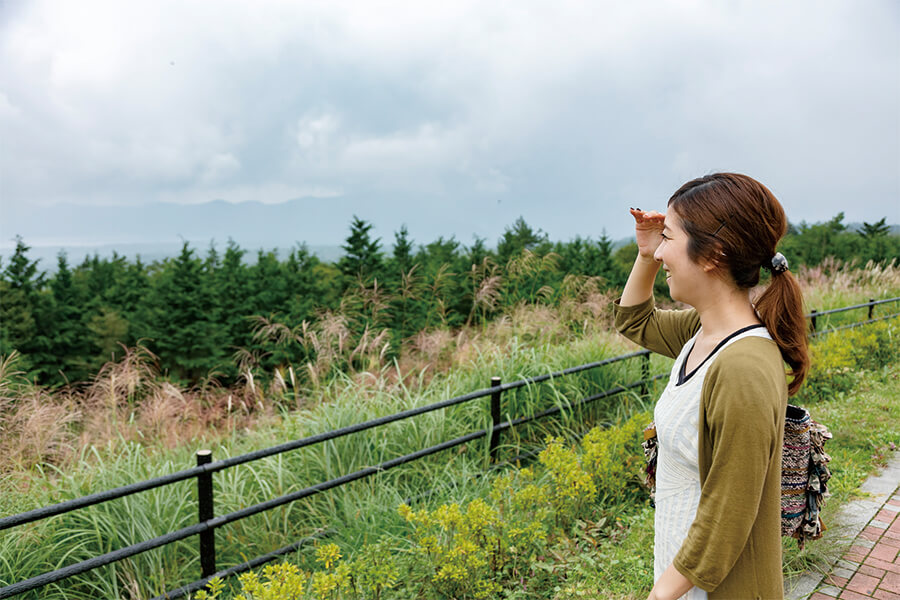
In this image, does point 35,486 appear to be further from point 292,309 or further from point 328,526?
point 292,309

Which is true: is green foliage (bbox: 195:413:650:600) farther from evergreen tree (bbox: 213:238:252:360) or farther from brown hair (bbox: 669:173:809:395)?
evergreen tree (bbox: 213:238:252:360)

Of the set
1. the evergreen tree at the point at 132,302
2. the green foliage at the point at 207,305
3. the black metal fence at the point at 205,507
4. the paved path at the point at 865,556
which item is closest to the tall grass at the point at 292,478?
the black metal fence at the point at 205,507

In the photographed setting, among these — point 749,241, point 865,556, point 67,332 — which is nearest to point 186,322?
point 67,332

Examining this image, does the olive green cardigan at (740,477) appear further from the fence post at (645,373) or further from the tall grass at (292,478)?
the fence post at (645,373)

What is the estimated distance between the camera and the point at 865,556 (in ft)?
11.5

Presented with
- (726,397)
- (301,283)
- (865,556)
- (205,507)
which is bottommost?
(865,556)

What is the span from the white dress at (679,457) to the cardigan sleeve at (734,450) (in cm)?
6

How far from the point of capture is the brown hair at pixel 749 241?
156 centimetres

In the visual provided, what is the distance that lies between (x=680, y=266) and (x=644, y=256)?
1.67ft

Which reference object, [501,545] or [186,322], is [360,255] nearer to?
[186,322]

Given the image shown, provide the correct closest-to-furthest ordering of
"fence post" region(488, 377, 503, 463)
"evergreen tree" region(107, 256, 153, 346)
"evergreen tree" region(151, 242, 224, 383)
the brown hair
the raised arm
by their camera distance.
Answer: the brown hair
the raised arm
"fence post" region(488, 377, 503, 463)
"evergreen tree" region(151, 242, 224, 383)
"evergreen tree" region(107, 256, 153, 346)

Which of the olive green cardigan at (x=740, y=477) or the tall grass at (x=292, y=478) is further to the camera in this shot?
the tall grass at (x=292, y=478)

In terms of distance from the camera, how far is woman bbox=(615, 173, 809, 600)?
4.66ft

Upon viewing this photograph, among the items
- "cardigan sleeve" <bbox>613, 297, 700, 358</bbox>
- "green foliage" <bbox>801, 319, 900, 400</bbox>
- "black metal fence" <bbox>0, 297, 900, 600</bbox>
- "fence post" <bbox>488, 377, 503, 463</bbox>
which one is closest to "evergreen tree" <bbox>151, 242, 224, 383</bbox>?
"fence post" <bbox>488, 377, 503, 463</bbox>
